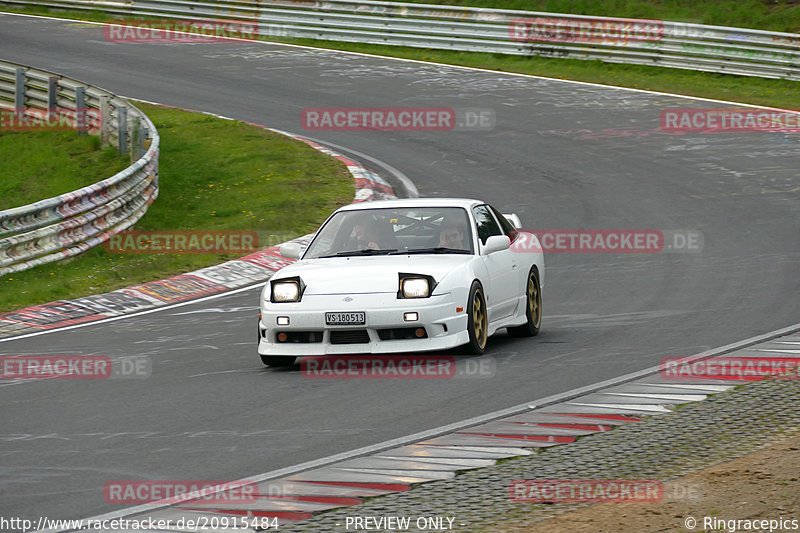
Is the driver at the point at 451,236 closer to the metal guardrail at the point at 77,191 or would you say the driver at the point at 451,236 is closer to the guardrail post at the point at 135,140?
the metal guardrail at the point at 77,191

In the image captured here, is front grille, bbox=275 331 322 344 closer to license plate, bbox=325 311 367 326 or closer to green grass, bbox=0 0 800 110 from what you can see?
license plate, bbox=325 311 367 326

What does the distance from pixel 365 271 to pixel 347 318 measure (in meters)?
0.51

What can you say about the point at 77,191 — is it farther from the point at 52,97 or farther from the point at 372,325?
the point at 52,97

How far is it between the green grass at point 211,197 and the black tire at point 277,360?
184 inches

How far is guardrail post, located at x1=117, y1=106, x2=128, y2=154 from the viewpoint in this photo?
20.4 m

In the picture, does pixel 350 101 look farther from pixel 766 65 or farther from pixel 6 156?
pixel 766 65

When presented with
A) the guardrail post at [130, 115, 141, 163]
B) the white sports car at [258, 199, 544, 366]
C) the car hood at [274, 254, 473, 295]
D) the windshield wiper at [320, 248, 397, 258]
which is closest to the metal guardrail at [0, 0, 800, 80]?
the guardrail post at [130, 115, 141, 163]

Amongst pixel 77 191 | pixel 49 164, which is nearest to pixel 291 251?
pixel 77 191

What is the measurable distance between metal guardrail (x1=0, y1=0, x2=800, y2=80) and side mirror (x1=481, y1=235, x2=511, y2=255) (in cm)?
2011

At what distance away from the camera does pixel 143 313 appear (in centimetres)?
1301

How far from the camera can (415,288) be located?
9320 mm

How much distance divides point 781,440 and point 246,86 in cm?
2370

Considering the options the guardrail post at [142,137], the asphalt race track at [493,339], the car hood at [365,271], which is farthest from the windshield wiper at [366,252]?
the guardrail post at [142,137]

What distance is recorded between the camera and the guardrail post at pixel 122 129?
20.4 metres
